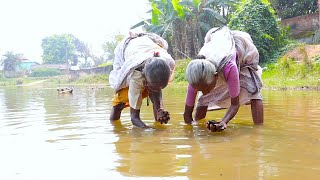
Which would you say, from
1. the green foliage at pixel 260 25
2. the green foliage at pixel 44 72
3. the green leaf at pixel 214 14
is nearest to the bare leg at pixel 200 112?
A: the green foliage at pixel 260 25

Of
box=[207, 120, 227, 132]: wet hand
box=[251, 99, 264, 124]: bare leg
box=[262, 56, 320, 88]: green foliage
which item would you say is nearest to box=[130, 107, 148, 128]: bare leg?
box=[207, 120, 227, 132]: wet hand

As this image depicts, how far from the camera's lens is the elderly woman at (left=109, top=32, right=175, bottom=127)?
3.28 metres

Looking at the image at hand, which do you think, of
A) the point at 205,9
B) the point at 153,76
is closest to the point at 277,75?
the point at 205,9

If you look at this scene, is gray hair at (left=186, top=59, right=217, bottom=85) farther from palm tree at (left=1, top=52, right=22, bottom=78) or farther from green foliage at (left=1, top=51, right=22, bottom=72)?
green foliage at (left=1, top=51, right=22, bottom=72)

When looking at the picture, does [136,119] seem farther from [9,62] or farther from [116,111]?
[9,62]

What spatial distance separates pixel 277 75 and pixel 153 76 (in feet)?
41.8

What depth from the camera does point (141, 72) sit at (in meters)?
3.56

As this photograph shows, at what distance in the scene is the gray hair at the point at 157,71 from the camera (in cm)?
324

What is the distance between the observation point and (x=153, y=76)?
326 cm

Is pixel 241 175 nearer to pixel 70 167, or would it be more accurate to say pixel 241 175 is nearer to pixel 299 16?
pixel 70 167

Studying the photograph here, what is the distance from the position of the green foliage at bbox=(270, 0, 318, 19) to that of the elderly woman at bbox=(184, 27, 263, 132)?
22058 mm

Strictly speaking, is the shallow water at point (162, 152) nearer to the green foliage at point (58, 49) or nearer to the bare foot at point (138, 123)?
the bare foot at point (138, 123)

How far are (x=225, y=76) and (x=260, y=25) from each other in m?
17.3

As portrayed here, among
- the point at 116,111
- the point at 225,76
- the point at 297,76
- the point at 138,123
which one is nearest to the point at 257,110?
the point at 225,76
